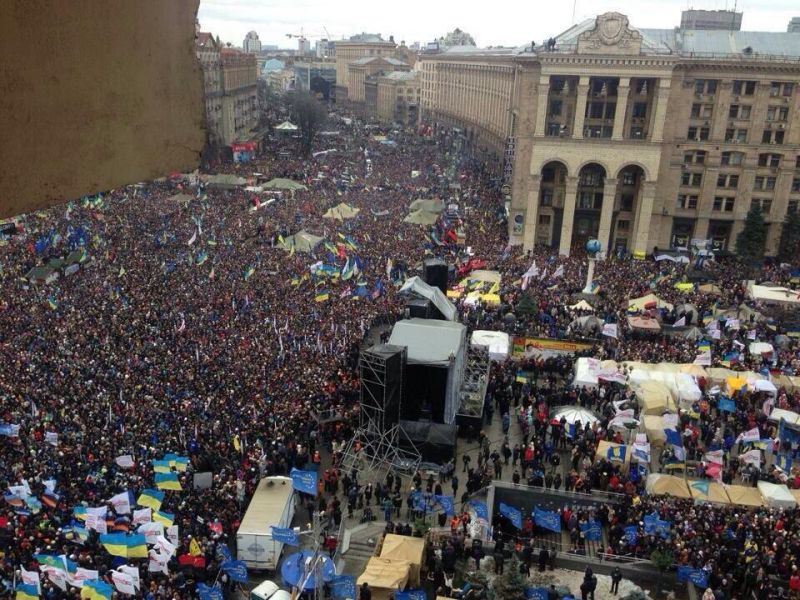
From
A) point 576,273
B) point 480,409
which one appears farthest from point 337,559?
point 576,273

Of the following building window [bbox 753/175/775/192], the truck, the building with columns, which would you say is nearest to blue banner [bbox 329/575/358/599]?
the truck

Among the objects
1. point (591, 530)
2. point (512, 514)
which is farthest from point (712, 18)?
point (512, 514)

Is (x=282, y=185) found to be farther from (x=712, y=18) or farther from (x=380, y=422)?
(x=712, y=18)

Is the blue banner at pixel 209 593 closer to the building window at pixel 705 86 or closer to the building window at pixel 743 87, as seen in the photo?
the building window at pixel 705 86

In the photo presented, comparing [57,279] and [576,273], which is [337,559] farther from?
[576,273]

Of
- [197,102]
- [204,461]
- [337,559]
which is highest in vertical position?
[197,102]

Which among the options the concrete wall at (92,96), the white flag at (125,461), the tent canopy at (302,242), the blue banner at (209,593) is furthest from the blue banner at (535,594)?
the tent canopy at (302,242)
